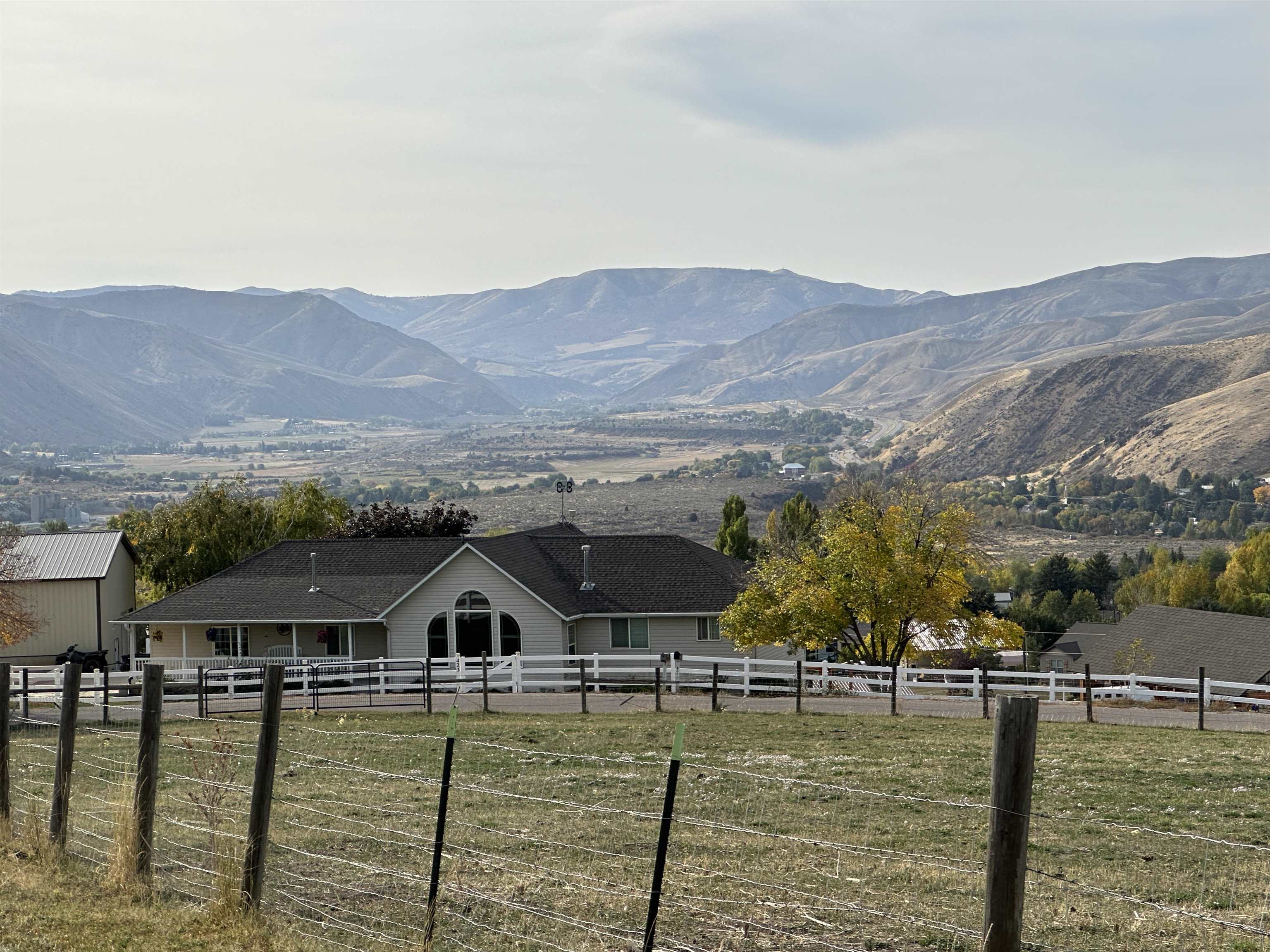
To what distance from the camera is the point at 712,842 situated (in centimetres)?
1322

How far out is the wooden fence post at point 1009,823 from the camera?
6.55 metres

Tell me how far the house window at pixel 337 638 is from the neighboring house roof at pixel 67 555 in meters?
13.7

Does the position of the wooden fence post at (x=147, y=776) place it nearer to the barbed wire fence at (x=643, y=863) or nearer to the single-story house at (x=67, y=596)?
the barbed wire fence at (x=643, y=863)

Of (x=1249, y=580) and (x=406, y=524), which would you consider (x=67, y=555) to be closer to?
(x=406, y=524)

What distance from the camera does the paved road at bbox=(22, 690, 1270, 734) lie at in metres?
28.6

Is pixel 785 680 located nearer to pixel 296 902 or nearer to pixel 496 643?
pixel 496 643

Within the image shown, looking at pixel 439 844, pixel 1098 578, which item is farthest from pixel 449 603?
pixel 1098 578

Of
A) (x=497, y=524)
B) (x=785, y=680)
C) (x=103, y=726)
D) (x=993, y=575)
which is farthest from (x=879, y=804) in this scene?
(x=497, y=524)

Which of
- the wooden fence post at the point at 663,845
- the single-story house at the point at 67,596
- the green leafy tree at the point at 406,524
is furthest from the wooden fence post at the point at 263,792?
the green leafy tree at the point at 406,524

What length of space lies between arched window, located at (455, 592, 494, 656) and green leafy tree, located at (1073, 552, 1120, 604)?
87.1 m

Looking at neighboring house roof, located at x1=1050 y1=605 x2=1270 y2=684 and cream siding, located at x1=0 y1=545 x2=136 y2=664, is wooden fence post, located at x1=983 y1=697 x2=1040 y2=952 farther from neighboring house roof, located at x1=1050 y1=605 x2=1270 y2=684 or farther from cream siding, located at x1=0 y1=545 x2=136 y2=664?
neighboring house roof, located at x1=1050 y1=605 x2=1270 y2=684

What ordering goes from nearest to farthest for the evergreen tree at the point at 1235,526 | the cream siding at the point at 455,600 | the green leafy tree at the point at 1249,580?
the cream siding at the point at 455,600, the green leafy tree at the point at 1249,580, the evergreen tree at the point at 1235,526

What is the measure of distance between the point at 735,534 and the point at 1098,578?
54.8m

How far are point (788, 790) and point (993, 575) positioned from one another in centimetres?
11226
